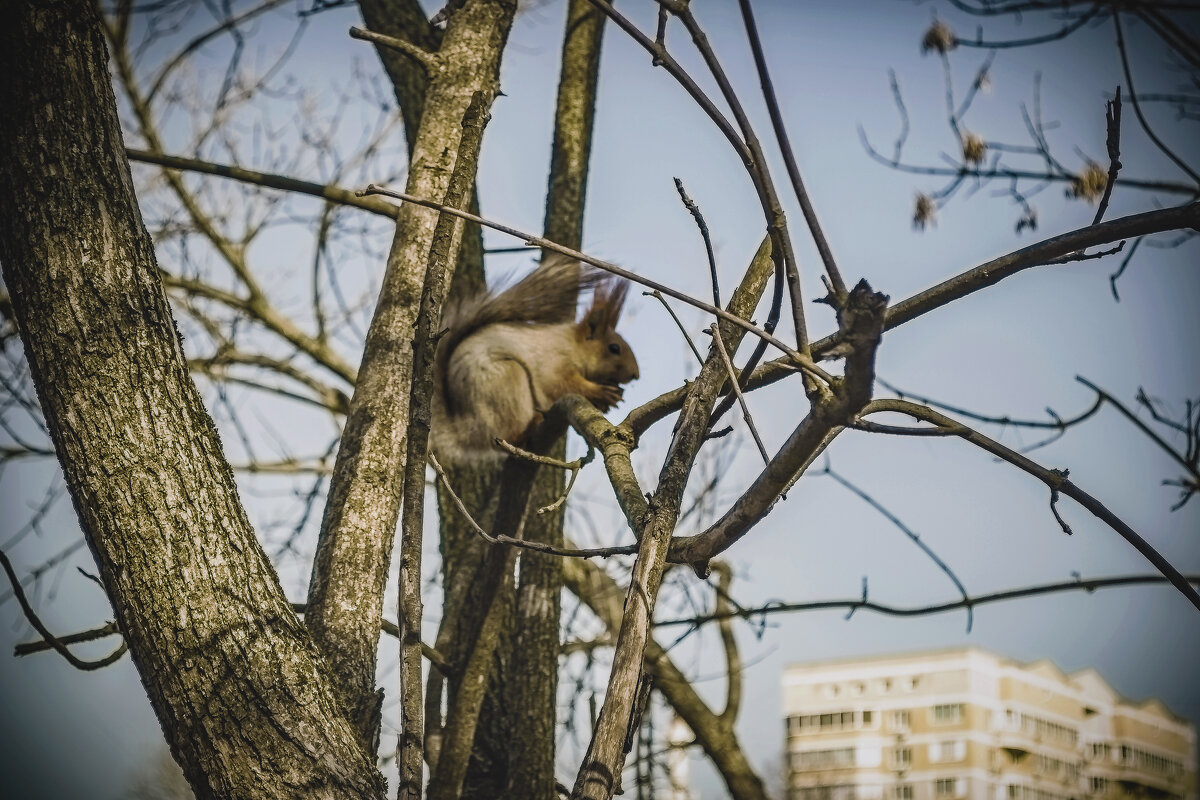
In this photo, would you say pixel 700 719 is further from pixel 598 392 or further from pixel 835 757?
pixel 835 757

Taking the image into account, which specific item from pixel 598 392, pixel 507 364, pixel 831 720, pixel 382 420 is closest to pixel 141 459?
pixel 382 420

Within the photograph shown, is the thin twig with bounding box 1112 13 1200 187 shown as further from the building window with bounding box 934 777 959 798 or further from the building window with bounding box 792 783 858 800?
the building window with bounding box 934 777 959 798

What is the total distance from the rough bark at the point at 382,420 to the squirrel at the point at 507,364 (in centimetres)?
120

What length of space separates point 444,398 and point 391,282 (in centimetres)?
158

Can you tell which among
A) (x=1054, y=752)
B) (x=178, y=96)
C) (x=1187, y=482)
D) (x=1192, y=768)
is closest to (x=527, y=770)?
(x=1187, y=482)

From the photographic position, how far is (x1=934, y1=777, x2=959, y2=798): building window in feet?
41.9

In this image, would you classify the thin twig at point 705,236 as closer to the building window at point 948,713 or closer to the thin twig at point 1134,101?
the thin twig at point 1134,101

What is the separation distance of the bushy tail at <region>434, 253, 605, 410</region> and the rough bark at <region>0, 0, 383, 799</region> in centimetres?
218

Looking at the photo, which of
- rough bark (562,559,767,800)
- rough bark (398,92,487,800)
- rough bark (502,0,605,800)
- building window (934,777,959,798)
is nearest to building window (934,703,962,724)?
building window (934,777,959,798)

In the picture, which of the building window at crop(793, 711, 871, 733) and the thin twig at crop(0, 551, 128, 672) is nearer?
the thin twig at crop(0, 551, 128, 672)

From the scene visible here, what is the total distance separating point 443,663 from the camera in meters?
2.94

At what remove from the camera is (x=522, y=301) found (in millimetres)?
4121

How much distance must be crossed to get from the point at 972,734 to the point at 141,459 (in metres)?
13.1

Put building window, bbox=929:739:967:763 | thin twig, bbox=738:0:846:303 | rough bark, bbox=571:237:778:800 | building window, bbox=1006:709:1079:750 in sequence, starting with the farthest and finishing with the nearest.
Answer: building window, bbox=929:739:967:763, building window, bbox=1006:709:1079:750, rough bark, bbox=571:237:778:800, thin twig, bbox=738:0:846:303
